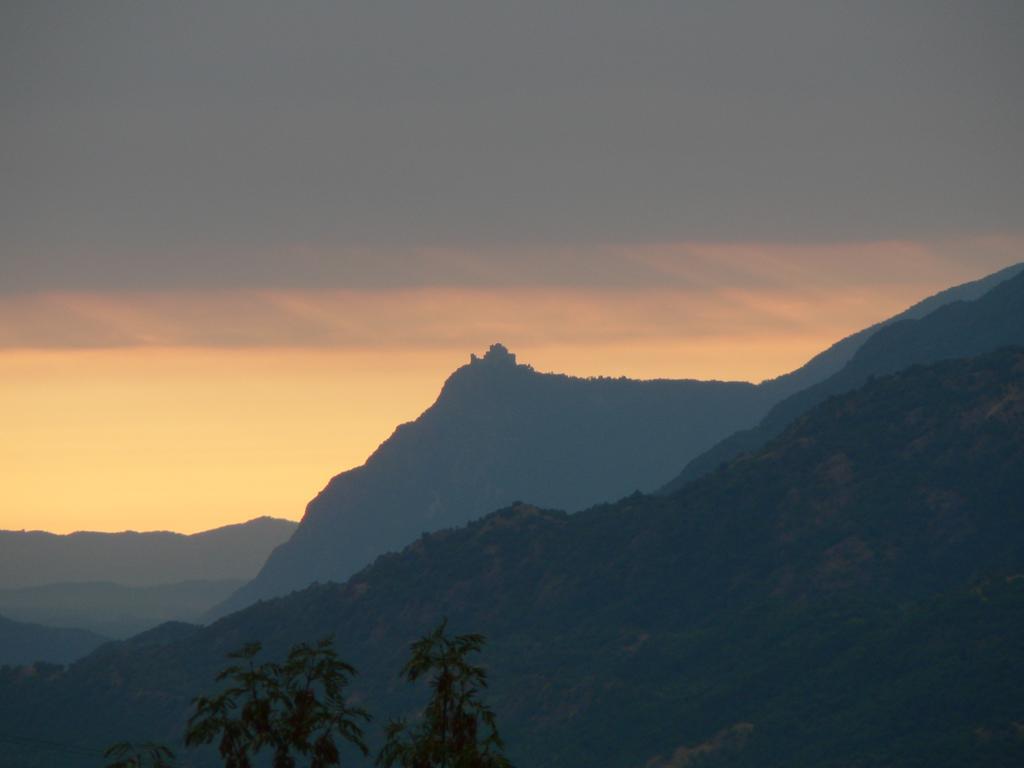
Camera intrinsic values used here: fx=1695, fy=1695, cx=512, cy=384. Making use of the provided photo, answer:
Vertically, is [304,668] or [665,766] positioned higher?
[304,668]

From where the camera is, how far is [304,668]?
5400cm

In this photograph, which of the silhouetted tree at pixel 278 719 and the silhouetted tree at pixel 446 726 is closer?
the silhouetted tree at pixel 446 726

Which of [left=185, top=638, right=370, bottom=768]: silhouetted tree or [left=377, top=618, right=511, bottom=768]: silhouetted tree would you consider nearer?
[left=377, top=618, right=511, bottom=768]: silhouetted tree

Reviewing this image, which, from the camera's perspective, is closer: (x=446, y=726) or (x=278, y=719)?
(x=278, y=719)

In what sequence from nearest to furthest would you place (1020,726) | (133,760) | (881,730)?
(133,760) → (1020,726) → (881,730)

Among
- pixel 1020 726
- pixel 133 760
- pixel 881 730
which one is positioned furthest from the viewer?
pixel 881 730

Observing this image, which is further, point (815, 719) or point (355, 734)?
point (815, 719)

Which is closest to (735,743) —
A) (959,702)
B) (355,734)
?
(959,702)

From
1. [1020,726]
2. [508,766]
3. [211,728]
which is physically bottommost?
[1020,726]

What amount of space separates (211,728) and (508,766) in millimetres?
9091

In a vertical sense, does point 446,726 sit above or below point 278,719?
below

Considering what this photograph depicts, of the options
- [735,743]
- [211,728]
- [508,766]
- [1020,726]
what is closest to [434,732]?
[508,766]

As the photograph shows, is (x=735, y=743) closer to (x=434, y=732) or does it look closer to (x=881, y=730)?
(x=881, y=730)

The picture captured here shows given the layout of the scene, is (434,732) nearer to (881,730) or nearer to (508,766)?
(508,766)
